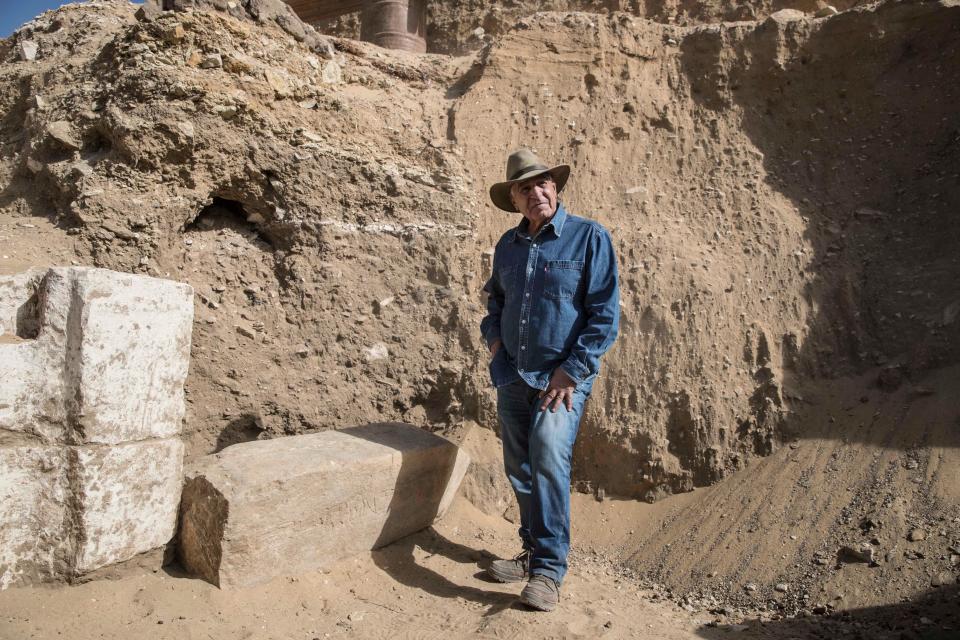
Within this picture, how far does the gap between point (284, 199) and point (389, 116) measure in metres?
1.28

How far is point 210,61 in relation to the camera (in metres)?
4.33

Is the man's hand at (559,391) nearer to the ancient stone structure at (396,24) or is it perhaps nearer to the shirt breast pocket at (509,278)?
the shirt breast pocket at (509,278)

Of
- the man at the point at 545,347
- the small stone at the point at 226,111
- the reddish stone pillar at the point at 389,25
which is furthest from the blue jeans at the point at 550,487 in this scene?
the reddish stone pillar at the point at 389,25

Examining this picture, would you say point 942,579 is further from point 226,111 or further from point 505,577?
point 226,111

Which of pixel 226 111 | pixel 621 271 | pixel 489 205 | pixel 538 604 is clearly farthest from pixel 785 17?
pixel 538 604

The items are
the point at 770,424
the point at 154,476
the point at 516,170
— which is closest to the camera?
the point at 154,476

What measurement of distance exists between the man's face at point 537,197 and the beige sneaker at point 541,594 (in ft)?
5.18

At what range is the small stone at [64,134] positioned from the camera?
4070 millimetres

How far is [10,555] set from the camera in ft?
8.50

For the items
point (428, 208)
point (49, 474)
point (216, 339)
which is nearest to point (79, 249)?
point (216, 339)

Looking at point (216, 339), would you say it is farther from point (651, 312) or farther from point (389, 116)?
point (651, 312)

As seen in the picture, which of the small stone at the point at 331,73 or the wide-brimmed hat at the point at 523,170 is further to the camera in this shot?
the small stone at the point at 331,73

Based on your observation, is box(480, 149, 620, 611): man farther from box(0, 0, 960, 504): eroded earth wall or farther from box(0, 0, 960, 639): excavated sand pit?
box(0, 0, 960, 504): eroded earth wall

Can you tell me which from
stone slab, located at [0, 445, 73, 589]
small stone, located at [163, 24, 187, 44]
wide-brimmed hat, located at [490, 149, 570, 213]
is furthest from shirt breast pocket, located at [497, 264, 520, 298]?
small stone, located at [163, 24, 187, 44]
